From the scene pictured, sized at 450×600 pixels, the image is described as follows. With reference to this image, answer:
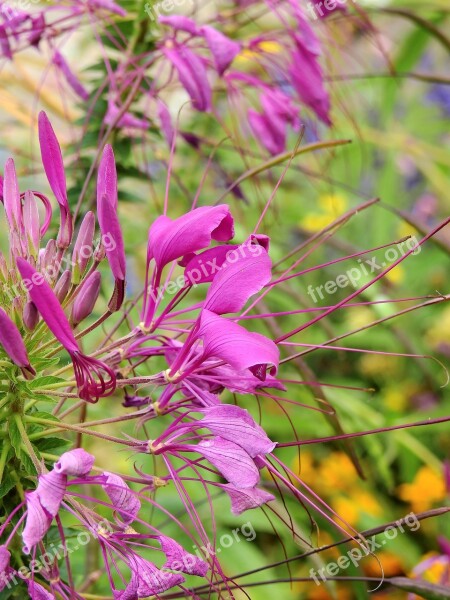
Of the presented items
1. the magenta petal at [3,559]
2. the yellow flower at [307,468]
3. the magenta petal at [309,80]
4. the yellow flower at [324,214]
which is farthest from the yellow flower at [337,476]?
the magenta petal at [3,559]

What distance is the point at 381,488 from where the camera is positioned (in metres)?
1.39

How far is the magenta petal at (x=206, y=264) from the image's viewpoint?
446 millimetres

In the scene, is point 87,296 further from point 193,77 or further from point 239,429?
point 193,77

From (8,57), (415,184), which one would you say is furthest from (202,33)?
(415,184)

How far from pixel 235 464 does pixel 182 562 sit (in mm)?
60

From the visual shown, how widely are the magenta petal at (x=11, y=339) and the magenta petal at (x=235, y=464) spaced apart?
0.11 m

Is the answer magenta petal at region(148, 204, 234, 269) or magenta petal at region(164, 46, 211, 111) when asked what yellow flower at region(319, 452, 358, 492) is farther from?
magenta petal at region(148, 204, 234, 269)

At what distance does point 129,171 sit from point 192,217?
0.37 metres

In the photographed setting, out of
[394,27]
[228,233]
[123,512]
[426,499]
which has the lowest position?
[426,499]

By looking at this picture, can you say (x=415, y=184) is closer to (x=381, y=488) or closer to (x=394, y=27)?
(x=381, y=488)

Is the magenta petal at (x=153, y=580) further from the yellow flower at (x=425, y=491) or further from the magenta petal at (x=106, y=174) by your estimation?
the yellow flower at (x=425, y=491)

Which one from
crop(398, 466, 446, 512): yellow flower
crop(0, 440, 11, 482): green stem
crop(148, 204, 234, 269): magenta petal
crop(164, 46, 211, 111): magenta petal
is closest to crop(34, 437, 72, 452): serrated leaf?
crop(0, 440, 11, 482): green stem

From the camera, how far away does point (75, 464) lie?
0.37m

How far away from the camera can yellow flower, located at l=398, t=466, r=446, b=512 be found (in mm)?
1181
